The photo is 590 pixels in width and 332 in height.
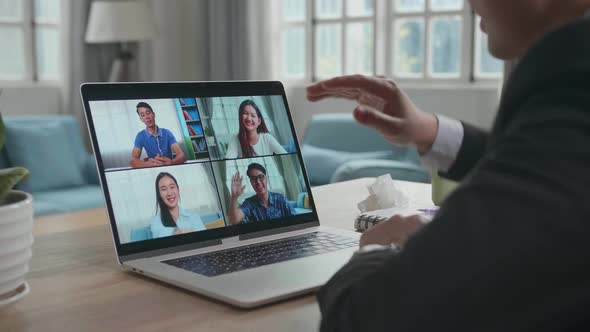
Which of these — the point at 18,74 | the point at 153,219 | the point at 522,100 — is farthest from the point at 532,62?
the point at 18,74

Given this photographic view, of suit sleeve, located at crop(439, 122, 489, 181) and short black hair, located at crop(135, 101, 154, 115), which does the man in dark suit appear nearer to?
suit sleeve, located at crop(439, 122, 489, 181)

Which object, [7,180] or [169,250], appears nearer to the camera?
[7,180]

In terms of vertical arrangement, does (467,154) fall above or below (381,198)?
above

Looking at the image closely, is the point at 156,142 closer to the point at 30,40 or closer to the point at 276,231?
the point at 276,231

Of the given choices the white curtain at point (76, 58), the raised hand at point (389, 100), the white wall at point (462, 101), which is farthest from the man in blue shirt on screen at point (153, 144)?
the white curtain at point (76, 58)

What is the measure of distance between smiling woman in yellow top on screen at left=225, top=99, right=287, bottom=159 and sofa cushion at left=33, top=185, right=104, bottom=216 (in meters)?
2.54

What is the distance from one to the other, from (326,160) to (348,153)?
0.71 ft

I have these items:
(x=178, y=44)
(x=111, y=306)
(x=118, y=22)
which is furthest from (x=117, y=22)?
(x=111, y=306)

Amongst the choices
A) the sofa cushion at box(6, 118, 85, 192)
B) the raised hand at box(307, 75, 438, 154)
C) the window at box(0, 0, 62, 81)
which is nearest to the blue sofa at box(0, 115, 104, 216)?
the sofa cushion at box(6, 118, 85, 192)

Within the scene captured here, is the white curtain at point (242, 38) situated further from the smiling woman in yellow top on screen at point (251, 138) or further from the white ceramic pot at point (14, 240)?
the white ceramic pot at point (14, 240)

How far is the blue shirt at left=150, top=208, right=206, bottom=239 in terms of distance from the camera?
3.59 ft

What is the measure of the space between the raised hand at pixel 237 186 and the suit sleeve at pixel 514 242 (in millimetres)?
666

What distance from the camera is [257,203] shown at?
121 cm

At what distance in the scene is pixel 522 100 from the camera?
21.9 inches
